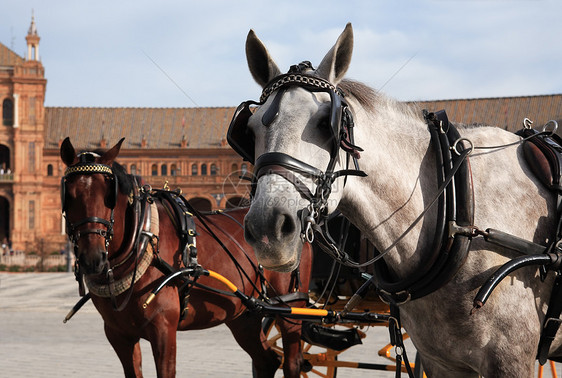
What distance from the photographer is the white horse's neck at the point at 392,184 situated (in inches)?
83.8

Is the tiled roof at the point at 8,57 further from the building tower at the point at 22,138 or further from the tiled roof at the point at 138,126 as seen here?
the tiled roof at the point at 138,126

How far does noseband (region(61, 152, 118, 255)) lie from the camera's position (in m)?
3.76

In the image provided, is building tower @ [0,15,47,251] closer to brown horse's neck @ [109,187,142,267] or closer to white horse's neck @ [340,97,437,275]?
brown horse's neck @ [109,187,142,267]

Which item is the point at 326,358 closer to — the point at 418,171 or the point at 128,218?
the point at 128,218

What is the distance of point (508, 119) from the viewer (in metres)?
56.0

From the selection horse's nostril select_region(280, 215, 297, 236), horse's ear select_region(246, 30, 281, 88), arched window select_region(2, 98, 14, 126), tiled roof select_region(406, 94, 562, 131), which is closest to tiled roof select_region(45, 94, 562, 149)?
tiled roof select_region(406, 94, 562, 131)

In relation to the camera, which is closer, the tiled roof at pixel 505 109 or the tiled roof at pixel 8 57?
the tiled roof at pixel 505 109

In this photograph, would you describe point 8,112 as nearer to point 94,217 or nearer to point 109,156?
point 109,156

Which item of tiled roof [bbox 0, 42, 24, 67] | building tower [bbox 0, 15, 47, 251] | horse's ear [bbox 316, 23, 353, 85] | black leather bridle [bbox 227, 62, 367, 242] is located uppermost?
tiled roof [bbox 0, 42, 24, 67]

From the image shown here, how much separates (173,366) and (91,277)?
695 millimetres

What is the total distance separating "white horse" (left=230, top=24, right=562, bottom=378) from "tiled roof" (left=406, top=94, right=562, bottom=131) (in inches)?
2084

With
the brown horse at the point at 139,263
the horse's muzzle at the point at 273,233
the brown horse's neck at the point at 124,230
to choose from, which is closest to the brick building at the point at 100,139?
the brown horse at the point at 139,263

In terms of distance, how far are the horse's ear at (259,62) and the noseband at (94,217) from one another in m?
1.92

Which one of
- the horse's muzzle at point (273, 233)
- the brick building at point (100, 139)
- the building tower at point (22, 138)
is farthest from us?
the building tower at point (22, 138)
